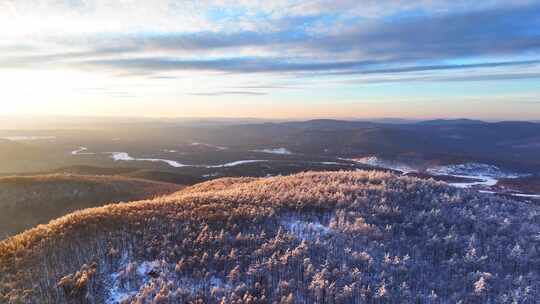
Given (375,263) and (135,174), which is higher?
(375,263)

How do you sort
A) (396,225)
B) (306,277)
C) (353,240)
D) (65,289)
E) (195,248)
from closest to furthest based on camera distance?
(65,289) → (306,277) → (195,248) → (353,240) → (396,225)

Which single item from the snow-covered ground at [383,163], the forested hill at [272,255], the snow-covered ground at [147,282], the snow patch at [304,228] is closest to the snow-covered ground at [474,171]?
the snow-covered ground at [383,163]

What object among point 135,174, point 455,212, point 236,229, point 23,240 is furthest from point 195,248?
point 135,174

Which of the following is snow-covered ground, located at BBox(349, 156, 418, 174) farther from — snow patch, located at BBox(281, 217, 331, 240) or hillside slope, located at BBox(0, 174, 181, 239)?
snow patch, located at BBox(281, 217, 331, 240)

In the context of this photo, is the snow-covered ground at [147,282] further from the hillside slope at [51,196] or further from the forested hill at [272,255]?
the hillside slope at [51,196]

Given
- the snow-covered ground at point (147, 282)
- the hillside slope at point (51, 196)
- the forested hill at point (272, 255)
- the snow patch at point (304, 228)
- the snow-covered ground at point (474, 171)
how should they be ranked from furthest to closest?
the snow-covered ground at point (474, 171) < the hillside slope at point (51, 196) < the snow patch at point (304, 228) < the forested hill at point (272, 255) < the snow-covered ground at point (147, 282)

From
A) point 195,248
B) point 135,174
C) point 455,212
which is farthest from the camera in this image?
point 135,174

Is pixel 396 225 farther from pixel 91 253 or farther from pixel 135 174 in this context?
pixel 135 174

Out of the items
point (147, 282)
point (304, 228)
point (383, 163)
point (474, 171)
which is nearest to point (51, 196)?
point (304, 228)
